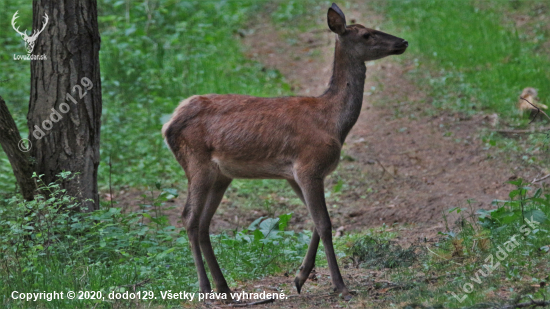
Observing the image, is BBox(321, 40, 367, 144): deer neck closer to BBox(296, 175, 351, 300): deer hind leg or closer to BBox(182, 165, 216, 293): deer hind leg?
BBox(296, 175, 351, 300): deer hind leg

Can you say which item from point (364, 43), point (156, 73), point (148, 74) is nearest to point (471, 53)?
point (156, 73)

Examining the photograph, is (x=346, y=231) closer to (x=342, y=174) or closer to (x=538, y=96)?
(x=342, y=174)

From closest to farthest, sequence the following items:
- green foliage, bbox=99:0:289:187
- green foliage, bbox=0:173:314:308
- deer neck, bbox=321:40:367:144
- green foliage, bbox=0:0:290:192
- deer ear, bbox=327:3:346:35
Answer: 1. green foliage, bbox=0:173:314:308
2. deer neck, bbox=321:40:367:144
3. deer ear, bbox=327:3:346:35
4. green foliage, bbox=0:0:290:192
5. green foliage, bbox=99:0:289:187

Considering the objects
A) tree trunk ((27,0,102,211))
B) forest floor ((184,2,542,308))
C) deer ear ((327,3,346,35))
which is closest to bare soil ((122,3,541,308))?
forest floor ((184,2,542,308))

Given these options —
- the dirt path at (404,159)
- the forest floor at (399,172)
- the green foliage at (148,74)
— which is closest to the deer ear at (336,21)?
the forest floor at (399,172)

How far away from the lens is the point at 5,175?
8461mm

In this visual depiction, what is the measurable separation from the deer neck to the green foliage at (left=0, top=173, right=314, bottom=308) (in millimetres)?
1476

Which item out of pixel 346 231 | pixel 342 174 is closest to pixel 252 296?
pixel 346 231

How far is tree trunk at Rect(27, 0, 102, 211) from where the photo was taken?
6539mm

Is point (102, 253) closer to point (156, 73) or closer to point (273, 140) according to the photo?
point (273, 140)

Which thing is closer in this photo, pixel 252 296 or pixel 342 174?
pixel 252 296

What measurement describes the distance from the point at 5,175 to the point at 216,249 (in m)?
3.63

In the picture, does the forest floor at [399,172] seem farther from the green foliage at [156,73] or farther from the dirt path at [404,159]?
the green foliage at [156,73]

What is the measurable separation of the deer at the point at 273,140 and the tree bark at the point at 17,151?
1581mm
